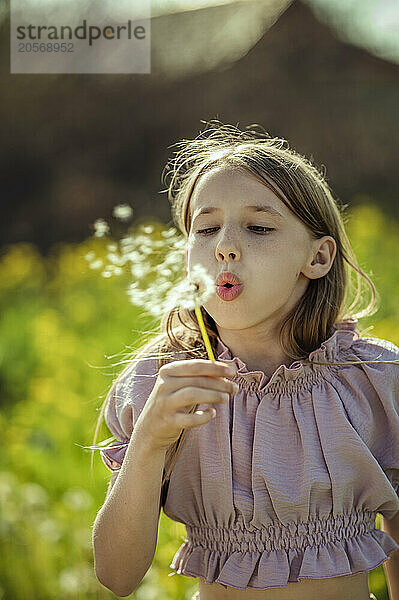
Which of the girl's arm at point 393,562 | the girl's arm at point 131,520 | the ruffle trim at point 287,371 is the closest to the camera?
the girl's arm at point 131,520

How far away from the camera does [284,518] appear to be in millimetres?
1127

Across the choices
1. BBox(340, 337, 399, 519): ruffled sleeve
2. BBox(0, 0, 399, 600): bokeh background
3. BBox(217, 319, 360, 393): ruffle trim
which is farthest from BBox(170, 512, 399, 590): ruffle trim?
BBox(0, 0, 399, 600): bokeh background

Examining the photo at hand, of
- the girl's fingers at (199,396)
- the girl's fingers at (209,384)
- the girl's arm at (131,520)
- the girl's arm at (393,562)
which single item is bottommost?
the girl's arm at (393,562)

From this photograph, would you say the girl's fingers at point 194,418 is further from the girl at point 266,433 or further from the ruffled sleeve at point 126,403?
the ruffled sleeve at point 126,403

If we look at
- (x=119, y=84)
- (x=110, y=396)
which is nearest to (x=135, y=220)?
(x=119, y=84)

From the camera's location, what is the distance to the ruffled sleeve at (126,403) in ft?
3.88

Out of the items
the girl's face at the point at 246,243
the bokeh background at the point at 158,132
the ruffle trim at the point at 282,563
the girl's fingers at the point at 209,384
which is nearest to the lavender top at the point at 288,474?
the ruffle trim at the point at 282,563

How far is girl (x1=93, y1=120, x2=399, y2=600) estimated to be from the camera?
1.10 metres

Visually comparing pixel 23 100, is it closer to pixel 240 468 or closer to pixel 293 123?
pixel 293 123

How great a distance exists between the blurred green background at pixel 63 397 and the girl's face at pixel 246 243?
20cm

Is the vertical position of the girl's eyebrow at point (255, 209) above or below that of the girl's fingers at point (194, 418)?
above

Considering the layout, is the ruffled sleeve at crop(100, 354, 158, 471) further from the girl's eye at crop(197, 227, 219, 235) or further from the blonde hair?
the girl's eye at crop(197, 227, 219, 235)

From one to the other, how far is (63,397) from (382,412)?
1.64m

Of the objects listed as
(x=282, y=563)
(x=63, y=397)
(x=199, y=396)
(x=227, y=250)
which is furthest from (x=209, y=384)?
(x=63, y=397)
